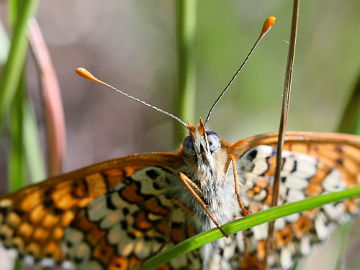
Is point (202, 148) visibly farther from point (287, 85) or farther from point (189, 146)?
point (287, 85)

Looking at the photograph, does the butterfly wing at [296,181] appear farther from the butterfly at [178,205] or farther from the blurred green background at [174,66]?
the blurred green background at [174,66]

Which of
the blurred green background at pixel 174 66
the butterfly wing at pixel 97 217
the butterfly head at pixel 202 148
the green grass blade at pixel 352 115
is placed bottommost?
the butterfly wing at pixel 97 217

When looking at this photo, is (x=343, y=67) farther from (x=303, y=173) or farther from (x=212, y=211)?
(x=212, y=211)

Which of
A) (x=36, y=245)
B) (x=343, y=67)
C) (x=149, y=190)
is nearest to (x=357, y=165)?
(x=149, y=190)

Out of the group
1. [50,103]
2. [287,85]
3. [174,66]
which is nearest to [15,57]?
[50,103]

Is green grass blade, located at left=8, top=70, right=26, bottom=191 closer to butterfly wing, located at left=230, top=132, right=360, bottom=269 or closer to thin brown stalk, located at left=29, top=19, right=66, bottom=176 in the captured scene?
thin brown stalk, located at left=29, top=19, right=66, bottom=176

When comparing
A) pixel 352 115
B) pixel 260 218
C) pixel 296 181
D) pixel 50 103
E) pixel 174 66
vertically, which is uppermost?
pixel 174 66

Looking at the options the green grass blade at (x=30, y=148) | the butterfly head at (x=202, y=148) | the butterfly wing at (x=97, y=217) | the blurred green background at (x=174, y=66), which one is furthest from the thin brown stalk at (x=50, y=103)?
the blurred green background at (x=174, y=66)
